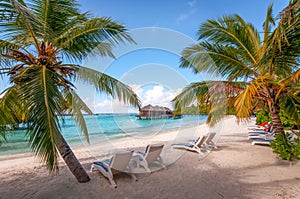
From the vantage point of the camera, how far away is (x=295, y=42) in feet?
16.1

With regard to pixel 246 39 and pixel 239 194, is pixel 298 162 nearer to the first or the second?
pixel 239 194

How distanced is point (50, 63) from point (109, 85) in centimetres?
147

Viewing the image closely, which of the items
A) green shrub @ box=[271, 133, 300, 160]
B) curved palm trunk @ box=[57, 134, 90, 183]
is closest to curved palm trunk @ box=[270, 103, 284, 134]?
green shrub @ box=[271, 133, 300, 160]

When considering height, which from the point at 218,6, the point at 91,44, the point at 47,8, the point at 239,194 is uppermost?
the point at 218,6

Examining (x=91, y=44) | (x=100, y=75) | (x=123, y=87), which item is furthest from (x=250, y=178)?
(x=91, y=44)

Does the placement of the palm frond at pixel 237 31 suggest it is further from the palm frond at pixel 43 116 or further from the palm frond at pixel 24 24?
the palm frond at pixel 43 116

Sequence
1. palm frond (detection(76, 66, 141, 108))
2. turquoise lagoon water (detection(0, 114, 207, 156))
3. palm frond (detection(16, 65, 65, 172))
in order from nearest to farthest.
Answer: palm frond (detection(16, 65, 65, 172)), palm frond (detection(76, 66, 141, 108)), turquoise lagoon water (detection(0, 114, 207, 156))

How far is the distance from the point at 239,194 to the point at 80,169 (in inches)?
144

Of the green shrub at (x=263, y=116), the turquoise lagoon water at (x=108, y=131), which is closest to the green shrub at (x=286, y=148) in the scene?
the green shrub at (x=263, y=116)

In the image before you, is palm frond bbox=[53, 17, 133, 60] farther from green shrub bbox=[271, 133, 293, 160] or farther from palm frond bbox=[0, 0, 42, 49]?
green shrub bbox=[271, 133, 293, 160]

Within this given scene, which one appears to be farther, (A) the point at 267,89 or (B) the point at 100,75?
(A) the point at 267,89

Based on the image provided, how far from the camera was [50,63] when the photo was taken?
4121mm

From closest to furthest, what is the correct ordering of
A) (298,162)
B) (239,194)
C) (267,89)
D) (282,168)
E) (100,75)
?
(239,194)
(100,75)
(282,168)
(298,162)
(267,89)

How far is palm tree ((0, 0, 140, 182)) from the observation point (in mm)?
2873
